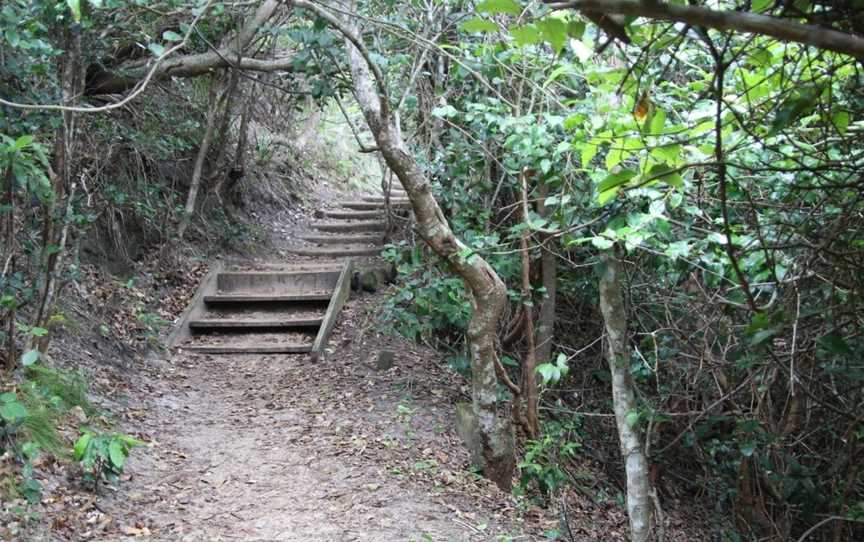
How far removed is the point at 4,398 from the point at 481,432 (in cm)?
320

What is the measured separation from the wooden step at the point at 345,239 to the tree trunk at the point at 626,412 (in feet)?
→ 20.3

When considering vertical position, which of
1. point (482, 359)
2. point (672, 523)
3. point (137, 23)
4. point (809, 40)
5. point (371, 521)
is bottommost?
point (672, 523)

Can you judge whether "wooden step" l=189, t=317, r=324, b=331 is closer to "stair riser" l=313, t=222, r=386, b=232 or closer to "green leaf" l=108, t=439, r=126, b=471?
"stair riser" l=313, t=222, r=386, b=232

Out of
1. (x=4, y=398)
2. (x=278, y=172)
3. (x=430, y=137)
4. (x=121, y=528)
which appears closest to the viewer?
(x=4, y=398)

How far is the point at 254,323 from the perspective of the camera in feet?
28.1

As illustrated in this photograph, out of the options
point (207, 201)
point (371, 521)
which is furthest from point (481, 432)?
point (207, 201)

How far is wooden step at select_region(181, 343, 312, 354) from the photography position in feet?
26.3

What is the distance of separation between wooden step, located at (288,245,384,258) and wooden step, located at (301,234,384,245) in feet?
0.72

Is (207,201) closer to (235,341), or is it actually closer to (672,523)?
(235,341)

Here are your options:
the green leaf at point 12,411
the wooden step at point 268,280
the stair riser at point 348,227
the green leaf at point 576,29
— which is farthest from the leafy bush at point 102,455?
the stair riser at point 348,227

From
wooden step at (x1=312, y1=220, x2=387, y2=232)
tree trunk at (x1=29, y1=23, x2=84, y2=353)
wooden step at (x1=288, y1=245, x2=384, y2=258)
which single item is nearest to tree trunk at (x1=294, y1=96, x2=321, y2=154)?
wooden step at (x1=312, y1=220, x2=387, y2=232)

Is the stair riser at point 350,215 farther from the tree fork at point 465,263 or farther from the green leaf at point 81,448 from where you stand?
the green leaf at point 81,448

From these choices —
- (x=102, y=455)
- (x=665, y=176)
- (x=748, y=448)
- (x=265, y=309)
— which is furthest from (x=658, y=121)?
(x=265, y=309)

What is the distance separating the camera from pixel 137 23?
7203 mm
